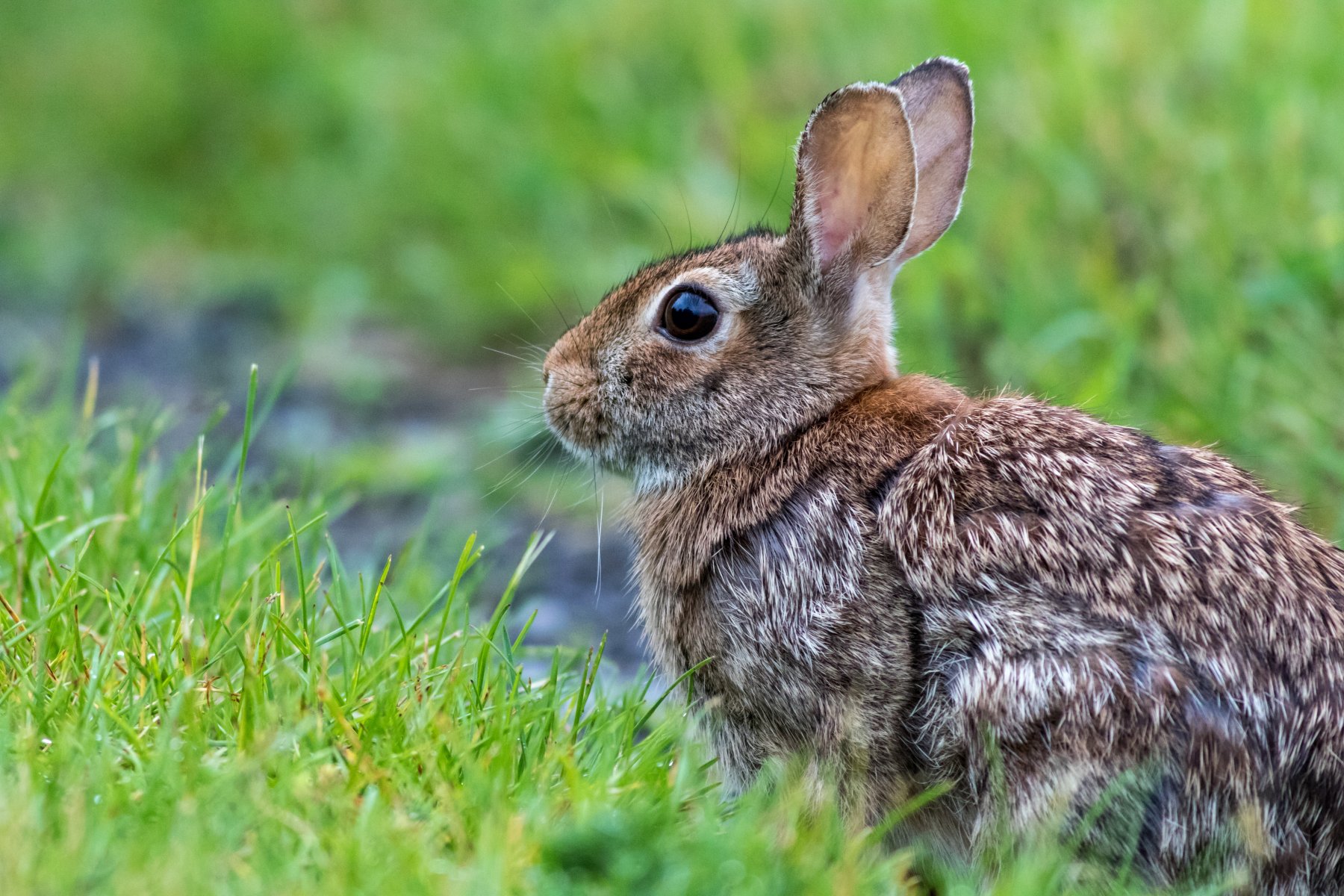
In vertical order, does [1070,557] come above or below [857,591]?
above

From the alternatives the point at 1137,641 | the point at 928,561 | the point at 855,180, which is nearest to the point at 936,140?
the point at 855,180

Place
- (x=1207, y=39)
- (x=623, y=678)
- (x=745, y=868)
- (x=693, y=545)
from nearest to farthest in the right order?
(x=745, y=868)
(x=693, y=545)
(x=623, y=678)
(x=1207, y=39)

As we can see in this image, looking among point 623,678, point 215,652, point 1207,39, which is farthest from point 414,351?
point 215,652

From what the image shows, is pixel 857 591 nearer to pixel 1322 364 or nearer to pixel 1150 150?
pixel 1322 364

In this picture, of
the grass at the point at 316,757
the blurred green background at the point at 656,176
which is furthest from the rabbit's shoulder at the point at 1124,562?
the blurred green background at the point at 656,176

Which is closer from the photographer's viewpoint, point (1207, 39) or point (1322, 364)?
point (1322, 364)

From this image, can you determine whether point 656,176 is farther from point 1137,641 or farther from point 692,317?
point 1137,641

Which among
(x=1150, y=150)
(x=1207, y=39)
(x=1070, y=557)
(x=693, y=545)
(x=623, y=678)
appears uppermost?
(x=1207, y=39)

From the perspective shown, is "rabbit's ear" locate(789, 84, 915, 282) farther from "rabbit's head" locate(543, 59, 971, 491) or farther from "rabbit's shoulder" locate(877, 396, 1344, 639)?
"rabbit's shoulder" locate(877, 396, 1344, 639)

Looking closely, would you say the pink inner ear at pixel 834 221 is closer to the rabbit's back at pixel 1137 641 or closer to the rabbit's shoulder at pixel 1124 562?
the rabbit's shoulder at pixel 1124 562
